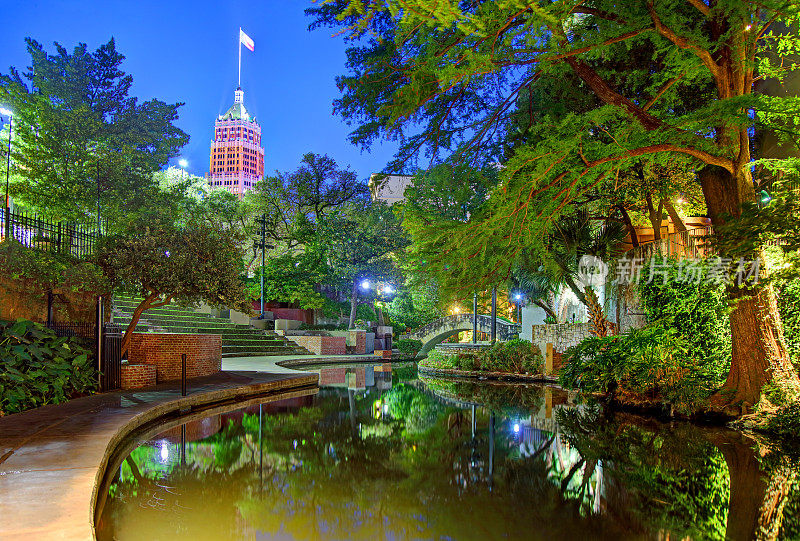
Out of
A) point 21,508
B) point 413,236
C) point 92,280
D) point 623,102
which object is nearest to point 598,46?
point 623,102

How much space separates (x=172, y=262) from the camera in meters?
11.9

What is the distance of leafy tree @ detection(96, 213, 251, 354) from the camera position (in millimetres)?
11812

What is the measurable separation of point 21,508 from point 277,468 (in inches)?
122

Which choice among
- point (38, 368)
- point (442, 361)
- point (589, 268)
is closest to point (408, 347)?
point (442, 361)

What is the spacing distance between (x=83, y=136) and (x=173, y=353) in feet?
26.0

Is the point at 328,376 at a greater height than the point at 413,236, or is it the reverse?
the point at 413,236

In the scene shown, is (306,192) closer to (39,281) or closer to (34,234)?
(34,234)

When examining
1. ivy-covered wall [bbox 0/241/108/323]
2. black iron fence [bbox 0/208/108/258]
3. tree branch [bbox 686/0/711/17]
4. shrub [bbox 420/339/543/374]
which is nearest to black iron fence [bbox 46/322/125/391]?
ivy-covered wall [bbox 0/241/108/323]

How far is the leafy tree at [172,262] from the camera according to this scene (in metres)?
11.8

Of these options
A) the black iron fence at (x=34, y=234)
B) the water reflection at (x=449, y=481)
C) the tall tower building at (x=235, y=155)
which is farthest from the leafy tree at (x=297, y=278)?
the tall tower building at (x=235, y=155)

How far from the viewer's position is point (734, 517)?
516cm

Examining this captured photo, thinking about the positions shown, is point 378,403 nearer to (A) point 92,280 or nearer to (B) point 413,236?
(B) point 413,236

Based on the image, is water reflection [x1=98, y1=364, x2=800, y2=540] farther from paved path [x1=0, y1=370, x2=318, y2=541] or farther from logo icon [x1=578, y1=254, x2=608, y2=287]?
logo icon [x1=578, y1=254, x2=608, y2=287]

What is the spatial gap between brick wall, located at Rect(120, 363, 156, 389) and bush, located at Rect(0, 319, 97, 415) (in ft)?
3.11
